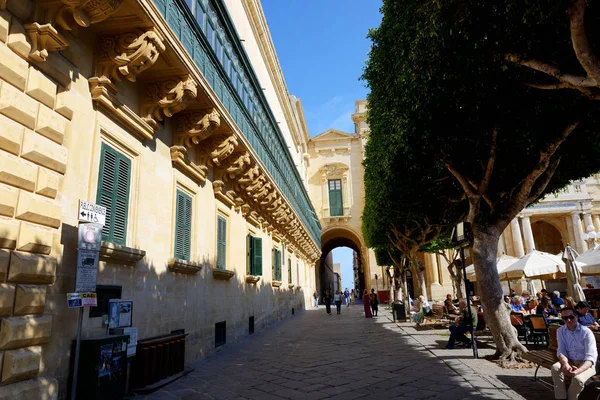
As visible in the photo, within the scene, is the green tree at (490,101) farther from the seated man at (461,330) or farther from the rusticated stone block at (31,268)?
the rusticated stone block at (31,268)

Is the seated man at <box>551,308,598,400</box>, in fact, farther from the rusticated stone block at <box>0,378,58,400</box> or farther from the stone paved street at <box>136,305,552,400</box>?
the rusticated stone block at <box>0,378,58,400</box>

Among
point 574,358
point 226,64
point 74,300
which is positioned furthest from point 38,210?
point 226,64

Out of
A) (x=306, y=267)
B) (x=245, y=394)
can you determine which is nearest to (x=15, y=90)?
(x=245, y=394)

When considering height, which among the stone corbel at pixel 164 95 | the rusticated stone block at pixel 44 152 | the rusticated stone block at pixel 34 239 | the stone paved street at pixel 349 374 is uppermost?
the stone corbel at pixel 164 95

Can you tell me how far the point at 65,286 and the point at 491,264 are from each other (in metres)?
8.02

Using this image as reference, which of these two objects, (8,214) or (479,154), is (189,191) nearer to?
(8,214)

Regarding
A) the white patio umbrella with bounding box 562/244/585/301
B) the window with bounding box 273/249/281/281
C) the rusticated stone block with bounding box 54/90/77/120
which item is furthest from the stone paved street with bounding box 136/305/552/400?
the window with bounding box 273/249/281/281

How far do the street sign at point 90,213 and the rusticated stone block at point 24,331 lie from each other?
125 cm

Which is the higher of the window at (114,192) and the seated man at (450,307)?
the window at (114,192)

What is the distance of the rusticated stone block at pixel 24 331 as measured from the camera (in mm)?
4203

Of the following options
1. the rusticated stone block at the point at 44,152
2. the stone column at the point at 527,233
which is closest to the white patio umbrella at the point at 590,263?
the rusticated stone block at the point at 44,152

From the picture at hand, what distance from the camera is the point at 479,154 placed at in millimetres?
9570

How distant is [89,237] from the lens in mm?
5160

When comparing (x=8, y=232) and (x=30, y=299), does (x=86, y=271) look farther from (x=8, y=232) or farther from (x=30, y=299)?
(x=8, y=232)
